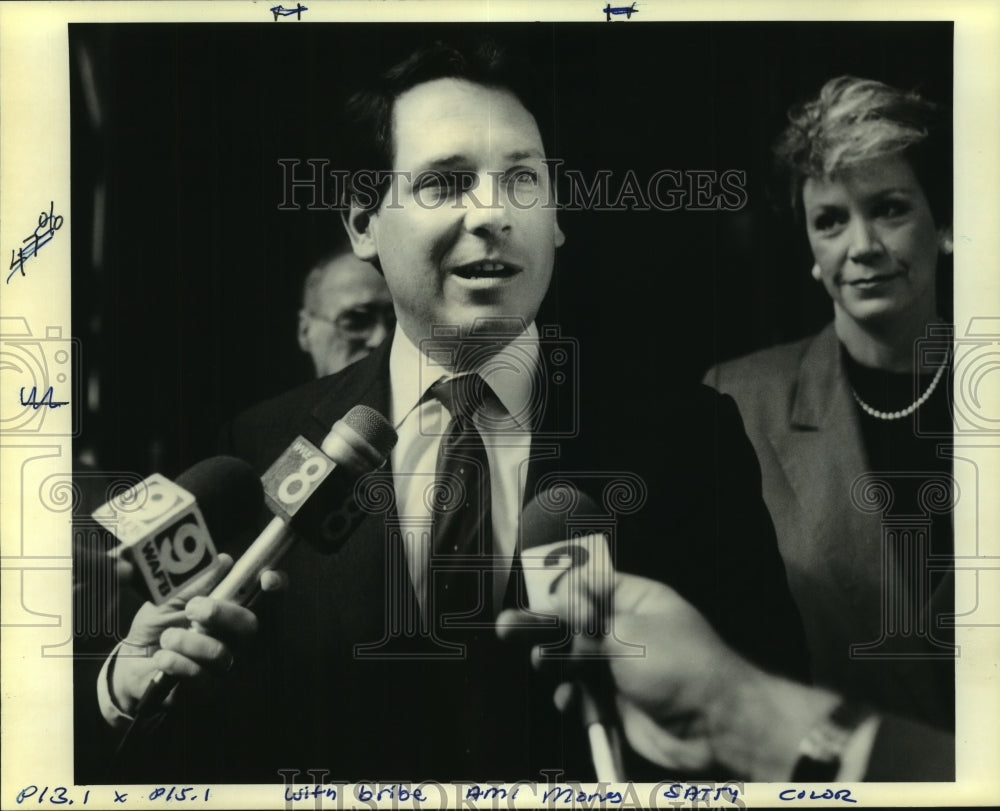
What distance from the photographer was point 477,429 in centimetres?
287

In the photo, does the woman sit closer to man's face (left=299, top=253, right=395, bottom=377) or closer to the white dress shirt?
the white dress shirt

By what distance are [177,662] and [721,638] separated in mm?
1525

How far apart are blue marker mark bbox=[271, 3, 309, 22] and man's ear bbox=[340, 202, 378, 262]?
1.85 ft

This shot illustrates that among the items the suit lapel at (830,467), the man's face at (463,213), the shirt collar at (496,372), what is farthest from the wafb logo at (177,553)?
the suit lapel at (830,467)

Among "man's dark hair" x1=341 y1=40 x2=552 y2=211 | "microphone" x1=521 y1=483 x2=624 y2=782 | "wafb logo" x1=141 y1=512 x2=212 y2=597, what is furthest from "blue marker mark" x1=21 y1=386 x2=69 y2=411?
"microphone" x1=521 y1=483 x2=624 y2=782

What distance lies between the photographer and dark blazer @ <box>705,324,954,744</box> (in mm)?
2854

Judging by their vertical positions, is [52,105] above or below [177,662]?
above

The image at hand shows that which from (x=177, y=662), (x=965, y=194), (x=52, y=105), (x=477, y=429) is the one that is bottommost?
(x=177, y=662)

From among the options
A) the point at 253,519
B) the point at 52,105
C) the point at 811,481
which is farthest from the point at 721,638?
the point at 52,105

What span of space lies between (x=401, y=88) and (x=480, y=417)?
949 mm

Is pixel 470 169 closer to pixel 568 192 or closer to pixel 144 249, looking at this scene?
pixel 568 192

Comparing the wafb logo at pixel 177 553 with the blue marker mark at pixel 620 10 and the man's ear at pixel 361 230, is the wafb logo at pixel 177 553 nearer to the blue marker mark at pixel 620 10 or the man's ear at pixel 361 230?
the man's ear at pixel 361 230

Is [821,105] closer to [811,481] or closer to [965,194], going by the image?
[965,194]

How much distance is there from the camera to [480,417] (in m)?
2.87
